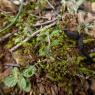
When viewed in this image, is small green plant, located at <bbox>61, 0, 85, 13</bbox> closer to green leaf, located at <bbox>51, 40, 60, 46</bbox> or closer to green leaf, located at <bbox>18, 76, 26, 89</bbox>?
green leaf, located at <bbox>51, 40, 60, 46</bbox>

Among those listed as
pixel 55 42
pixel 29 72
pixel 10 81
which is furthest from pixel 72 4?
pixel 10 81

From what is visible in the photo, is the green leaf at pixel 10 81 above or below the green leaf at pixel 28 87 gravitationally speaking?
above

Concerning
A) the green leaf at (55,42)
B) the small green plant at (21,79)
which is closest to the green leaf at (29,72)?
the small green plant at (21,79)

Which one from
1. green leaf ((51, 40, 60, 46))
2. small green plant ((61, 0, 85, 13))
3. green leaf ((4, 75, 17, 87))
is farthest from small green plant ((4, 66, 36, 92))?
small green plant ((61, 0, 85, 13))

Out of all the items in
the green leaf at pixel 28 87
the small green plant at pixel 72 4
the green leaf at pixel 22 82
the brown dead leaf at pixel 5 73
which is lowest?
the green leaf at pixel 28 87

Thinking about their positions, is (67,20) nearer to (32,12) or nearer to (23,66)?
(32,12)

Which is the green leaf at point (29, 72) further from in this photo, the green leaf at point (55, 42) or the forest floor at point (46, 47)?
the green leaf at point (55, 42)

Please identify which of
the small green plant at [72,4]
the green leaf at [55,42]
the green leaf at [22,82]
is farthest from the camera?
the small green plant at [72,4]

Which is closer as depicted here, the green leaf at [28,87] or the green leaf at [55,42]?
the green leaf at [28,87]

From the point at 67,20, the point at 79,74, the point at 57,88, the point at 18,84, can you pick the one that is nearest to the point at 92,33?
the point at 67,20
